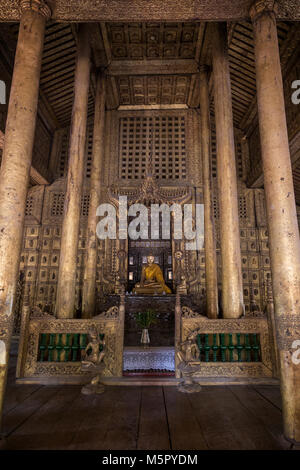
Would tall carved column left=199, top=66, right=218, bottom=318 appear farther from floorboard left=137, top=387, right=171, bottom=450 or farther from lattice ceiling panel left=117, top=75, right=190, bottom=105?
floorboard left=137, top=387, right=171, bottom=450

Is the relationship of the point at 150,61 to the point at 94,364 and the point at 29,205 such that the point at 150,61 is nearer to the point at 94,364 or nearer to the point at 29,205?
the point at 29,205

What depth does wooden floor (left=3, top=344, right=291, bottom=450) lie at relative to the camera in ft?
8.07

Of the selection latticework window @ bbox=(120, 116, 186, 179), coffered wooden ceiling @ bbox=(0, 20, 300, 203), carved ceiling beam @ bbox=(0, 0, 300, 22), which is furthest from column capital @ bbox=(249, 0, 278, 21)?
latticework window @ bbox=(120, 116, 186, 179)

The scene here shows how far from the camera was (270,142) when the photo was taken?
3533 mm

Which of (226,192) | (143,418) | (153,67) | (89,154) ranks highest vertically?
(153,67)

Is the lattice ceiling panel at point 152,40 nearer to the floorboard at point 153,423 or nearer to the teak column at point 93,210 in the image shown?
the teak column at point 93,210

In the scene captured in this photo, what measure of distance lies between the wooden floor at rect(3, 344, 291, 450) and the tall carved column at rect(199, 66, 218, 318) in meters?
4.34

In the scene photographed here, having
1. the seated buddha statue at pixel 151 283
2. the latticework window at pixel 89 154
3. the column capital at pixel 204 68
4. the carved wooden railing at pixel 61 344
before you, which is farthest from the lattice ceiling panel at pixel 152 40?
the carved wooden railing at pixel 61 344

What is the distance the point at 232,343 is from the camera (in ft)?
15.1

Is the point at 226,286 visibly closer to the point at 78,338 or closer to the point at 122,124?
the point at 78,338

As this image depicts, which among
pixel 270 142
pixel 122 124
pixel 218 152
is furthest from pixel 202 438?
pixel 122 124

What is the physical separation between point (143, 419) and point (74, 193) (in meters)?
5.36

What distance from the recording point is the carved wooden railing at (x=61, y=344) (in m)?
4.37

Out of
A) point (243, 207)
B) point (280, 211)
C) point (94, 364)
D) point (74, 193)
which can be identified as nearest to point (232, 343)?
point (94, 364)
